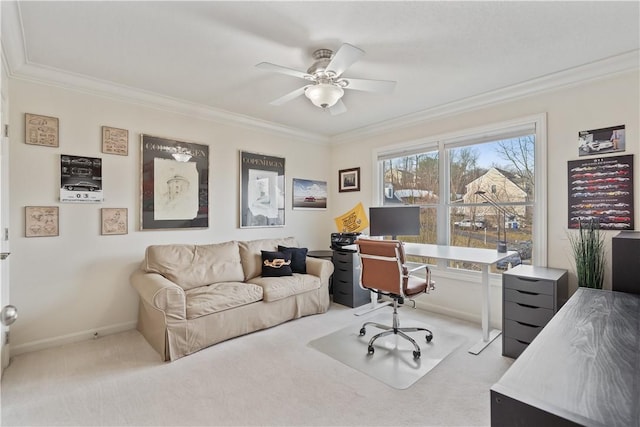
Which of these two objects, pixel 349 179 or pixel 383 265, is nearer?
pixel 383 265

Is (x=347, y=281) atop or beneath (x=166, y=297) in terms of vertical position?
beneath

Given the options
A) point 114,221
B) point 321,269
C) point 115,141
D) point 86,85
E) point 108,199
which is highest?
point 86,85

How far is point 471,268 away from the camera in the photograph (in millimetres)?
3562

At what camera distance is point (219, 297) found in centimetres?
288

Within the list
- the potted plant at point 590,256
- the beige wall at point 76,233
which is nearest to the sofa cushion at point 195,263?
the beige wall at point 76,233

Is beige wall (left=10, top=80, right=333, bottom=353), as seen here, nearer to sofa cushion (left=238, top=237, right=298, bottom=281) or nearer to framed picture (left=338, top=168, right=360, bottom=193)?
sofa cushion (left=238, top=237, right=298, bottom=281)

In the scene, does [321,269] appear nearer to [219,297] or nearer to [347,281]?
[347,281]

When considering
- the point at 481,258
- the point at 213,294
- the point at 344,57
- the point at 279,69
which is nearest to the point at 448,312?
the point at 481,258

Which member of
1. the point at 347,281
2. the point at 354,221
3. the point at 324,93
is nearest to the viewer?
the point at 324,93

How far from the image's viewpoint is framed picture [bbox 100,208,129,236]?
Answer: 3.03 metres

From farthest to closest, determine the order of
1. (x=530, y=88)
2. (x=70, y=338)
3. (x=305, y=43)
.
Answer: (x=530, y=88)
(x=70, y=338)
(x=305, y=43)

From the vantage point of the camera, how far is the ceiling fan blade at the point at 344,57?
1898mm

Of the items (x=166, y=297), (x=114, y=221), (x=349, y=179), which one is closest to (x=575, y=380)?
(x=166, y=297)

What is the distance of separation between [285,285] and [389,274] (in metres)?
1.21
